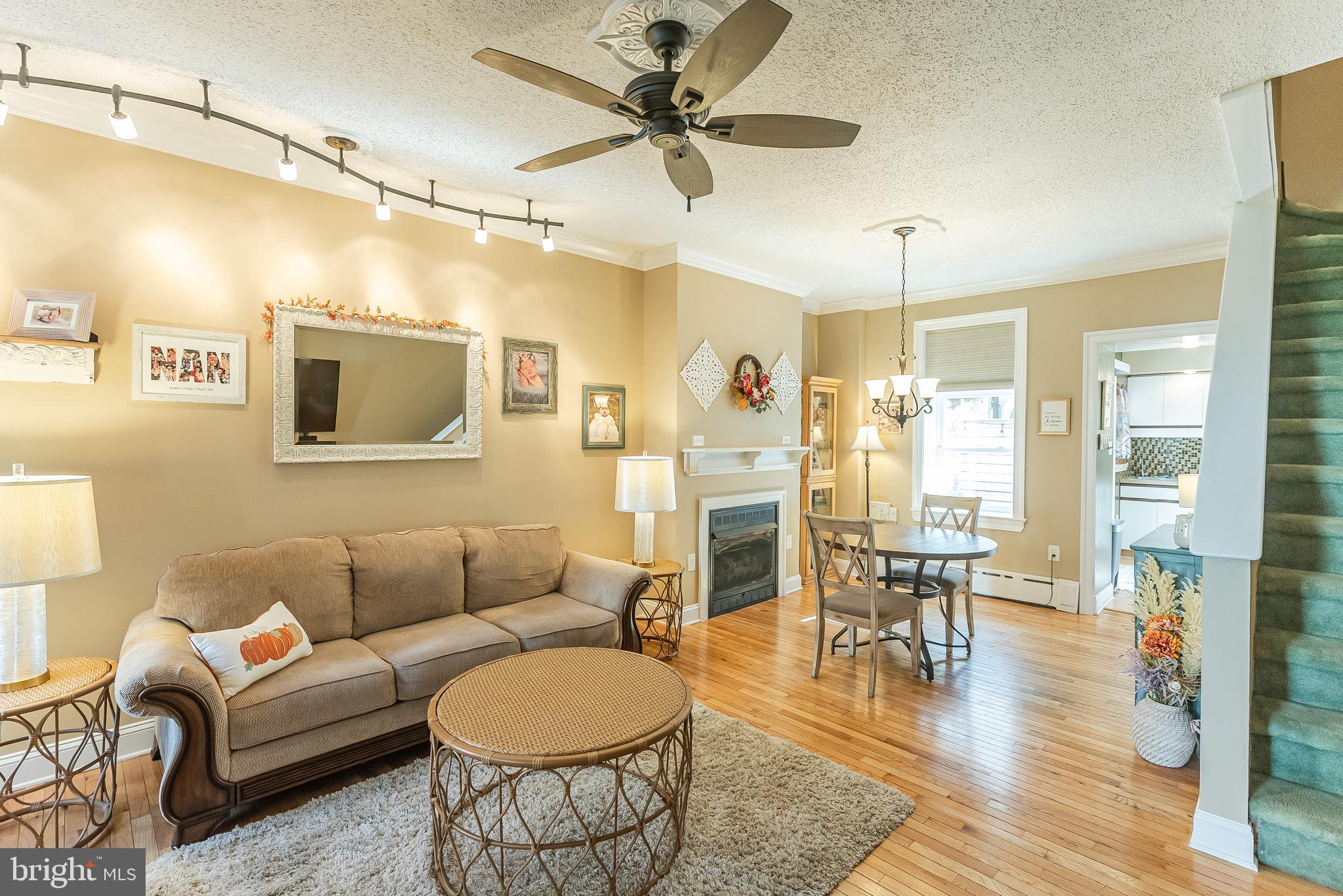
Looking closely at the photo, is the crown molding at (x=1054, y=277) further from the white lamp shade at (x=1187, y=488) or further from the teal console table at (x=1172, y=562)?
the teal console table at (x=1172, y=562)

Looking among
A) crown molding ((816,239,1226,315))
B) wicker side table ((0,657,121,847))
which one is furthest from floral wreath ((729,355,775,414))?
wicker side table ((0,657,121,847))

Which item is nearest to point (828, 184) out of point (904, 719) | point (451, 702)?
point (904, 719)

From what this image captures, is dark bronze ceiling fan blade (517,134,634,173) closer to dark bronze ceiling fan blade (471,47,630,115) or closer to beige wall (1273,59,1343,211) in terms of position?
dark bronze ceiling fan blade (471,47,630,115)

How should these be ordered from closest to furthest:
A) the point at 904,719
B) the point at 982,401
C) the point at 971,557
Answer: the point at 904,719
the point at 971,557
the point at 982,401

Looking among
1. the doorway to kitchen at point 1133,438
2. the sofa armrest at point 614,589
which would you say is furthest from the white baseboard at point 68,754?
the doorway to kitchen at point 1133,438

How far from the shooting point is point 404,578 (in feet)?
10.0

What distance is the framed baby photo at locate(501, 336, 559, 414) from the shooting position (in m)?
3.85

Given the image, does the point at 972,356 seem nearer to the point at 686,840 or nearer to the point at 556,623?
the point at 556,623

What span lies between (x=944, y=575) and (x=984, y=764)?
1398 mm

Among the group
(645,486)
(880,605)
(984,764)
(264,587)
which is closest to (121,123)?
→ (264,587)

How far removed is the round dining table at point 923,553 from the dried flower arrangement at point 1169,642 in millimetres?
757

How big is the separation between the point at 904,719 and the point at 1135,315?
12.2 feet

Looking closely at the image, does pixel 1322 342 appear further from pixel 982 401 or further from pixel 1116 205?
pixel 982 401

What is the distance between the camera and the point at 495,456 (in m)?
3.82
